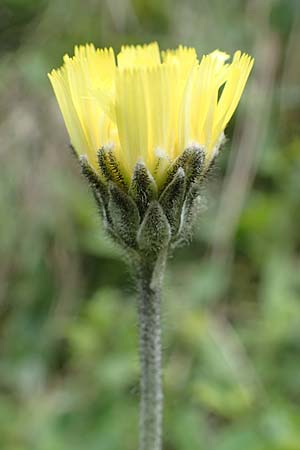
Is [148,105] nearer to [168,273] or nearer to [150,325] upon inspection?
[150,325]

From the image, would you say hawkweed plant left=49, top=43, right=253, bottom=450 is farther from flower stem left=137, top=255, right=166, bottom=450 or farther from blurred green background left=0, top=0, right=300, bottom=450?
blurred green background left=0, top=0, right=300, bottom=450

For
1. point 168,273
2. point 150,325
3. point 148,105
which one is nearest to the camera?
point 148,105

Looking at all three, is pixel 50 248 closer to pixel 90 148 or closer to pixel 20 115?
pixel 20 115

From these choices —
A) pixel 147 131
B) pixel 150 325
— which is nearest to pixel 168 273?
pixel 150 325

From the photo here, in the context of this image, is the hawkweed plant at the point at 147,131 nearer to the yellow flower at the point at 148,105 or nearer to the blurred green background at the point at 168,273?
the yellow flower at the point at 148,105

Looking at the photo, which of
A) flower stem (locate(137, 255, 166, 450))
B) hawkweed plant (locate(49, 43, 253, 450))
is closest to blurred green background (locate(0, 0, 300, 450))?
flower stem (locate(137, 255, 166, 450))

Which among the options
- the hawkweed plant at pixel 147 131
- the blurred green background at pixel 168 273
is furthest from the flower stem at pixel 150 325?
the blurred green background at pixel 168 273

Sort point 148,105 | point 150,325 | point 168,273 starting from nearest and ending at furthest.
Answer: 1. point 148,105
2. point 150,325
3. point 168,273
